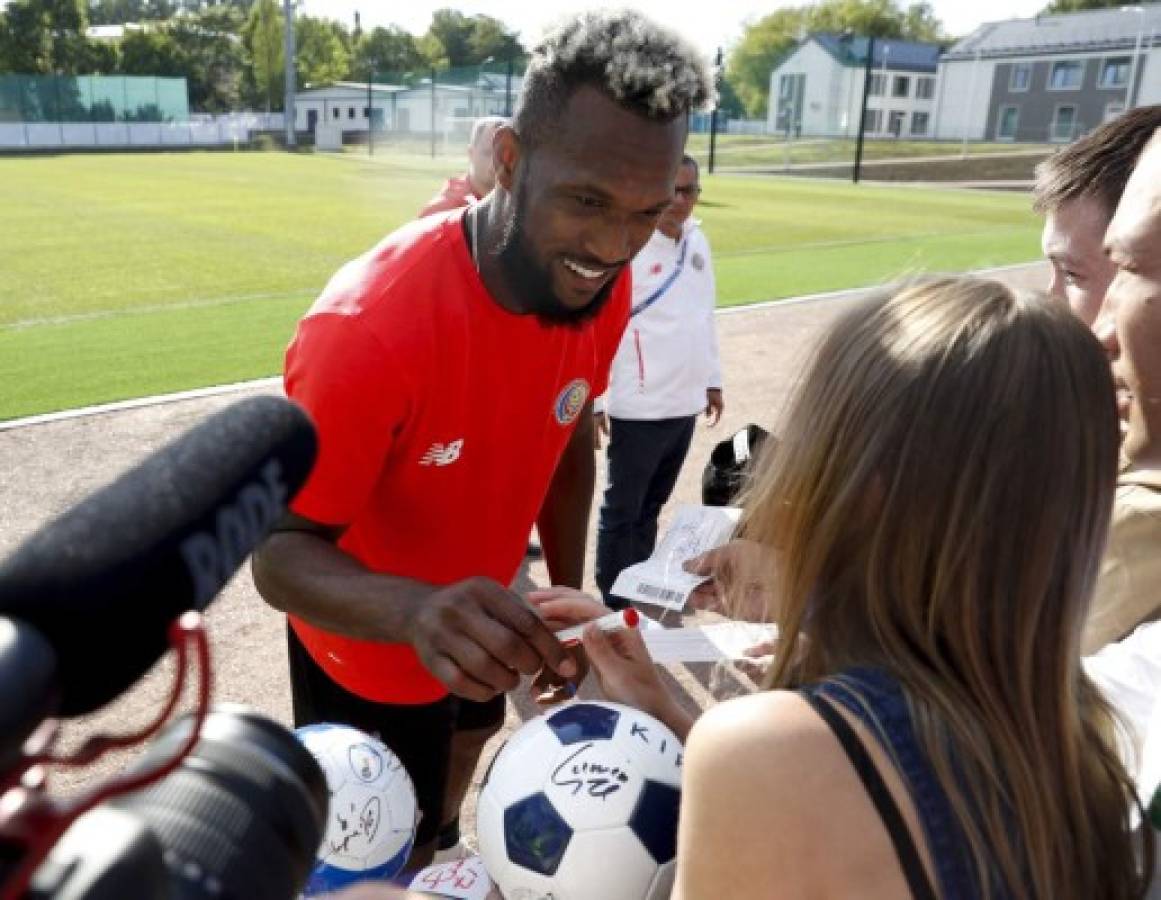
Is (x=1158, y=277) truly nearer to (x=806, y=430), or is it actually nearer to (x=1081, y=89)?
(x=806, y=430)

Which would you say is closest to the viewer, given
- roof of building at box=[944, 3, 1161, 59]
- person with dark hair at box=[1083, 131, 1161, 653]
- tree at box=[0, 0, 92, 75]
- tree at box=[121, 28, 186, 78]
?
person with dark hair at box=[1083, 131, 1161, 653]

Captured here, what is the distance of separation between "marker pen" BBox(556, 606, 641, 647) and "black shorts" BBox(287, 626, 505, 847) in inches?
32.0

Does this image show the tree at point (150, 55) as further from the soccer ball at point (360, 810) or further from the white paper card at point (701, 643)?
the white paper card at point (701, 643)

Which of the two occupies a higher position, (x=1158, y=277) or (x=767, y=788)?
(x=1158, y=277)

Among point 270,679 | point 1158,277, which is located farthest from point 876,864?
point 270,679

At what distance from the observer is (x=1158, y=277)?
179 centimetres

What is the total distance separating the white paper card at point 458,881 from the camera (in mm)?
2176

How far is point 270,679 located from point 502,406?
238cm

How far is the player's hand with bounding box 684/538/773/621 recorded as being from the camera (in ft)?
6.81

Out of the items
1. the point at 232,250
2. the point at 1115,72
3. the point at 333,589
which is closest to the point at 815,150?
the point at 1115,72

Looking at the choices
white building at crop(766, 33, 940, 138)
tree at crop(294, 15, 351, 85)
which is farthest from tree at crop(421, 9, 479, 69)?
white building at crop(766, 33, 940, 138)

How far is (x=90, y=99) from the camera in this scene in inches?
2045

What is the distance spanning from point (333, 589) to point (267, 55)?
76008mm
